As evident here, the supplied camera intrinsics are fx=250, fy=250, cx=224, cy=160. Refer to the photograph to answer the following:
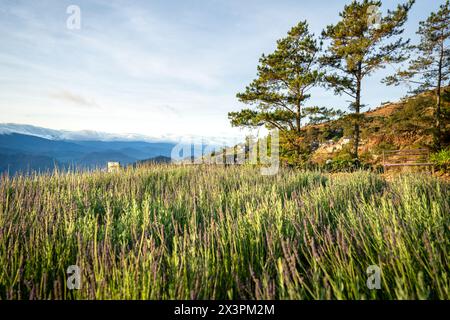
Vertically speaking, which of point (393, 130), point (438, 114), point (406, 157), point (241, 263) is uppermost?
point (438, 114)

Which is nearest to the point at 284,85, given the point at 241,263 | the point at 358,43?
the point at 358,43

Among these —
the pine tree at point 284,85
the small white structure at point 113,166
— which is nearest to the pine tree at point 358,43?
the pine tree at point 284,85

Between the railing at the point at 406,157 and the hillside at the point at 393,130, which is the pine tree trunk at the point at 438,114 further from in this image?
the railing at the point at 406,157

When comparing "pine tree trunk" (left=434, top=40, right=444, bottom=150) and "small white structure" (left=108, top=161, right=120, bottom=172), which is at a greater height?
"pine tree trunk" (left=434, top=40, right=444, bottom=150)

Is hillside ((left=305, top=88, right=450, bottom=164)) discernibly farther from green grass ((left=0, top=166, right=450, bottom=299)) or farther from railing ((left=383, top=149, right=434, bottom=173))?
green grass ((left=0, top=166, right=450, bottom=299))

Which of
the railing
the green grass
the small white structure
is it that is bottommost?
the green grass

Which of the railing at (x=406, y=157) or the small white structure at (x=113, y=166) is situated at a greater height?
the railing at (x=406, y=157)

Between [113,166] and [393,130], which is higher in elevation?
[393,130]

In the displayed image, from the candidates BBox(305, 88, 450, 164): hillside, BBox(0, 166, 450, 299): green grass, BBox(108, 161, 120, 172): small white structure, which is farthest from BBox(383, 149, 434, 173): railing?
BBox(108, 161, 120, 172): small white structure

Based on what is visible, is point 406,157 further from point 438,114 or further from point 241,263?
point 241,263

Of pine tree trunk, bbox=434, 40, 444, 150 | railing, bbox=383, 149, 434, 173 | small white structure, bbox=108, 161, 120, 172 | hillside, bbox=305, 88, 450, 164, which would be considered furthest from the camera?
hillside, bbox=305, 88, 450, 164
